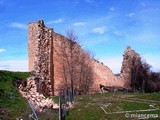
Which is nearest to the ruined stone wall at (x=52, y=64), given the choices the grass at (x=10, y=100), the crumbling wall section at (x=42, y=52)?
the crumbling wall section at (x=42, y=52)

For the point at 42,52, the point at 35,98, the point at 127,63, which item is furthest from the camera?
the point at 127,63

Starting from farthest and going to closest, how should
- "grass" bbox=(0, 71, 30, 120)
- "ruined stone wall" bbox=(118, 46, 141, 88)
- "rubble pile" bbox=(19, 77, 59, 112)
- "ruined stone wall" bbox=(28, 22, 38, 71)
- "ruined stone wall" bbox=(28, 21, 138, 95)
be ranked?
"ruined stone wall" bbox=(118, 46, 141, 88), "ruined stone wall" bbox=(28, 22, 38, 71), "ruined stone wall" bbox=(28, 21, 138, 95), "rubble pile" bbox=(19, 77, 59, 112), "grass" bbox=(0, 71, 30, 120)

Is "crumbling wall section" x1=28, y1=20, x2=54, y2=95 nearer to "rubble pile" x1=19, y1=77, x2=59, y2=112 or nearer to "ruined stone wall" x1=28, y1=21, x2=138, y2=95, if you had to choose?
"ruined stone wall" x1=28, y1=21, x2=138, y2=95

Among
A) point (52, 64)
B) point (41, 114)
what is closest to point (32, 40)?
point (52, 64)

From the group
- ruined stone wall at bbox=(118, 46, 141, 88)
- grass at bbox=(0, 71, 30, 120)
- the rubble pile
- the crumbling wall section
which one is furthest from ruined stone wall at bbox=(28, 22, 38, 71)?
ruined stone wall at bbox=(118, 46, 141, 88)

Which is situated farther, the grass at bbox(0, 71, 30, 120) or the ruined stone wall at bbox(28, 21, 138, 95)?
the ruined stone wall at bbox(28, 21, 138, 95)

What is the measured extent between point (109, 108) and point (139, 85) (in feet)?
71.6

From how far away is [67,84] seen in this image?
3180 cm

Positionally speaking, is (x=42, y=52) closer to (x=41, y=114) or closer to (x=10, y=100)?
(x=10, y=100)

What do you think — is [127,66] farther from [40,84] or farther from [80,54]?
[40,84]

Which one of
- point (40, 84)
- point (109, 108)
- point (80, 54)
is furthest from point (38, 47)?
point (109, 108)

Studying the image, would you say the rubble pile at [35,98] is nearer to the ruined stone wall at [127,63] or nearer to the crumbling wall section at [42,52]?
the crumbling wall section at [42,52]

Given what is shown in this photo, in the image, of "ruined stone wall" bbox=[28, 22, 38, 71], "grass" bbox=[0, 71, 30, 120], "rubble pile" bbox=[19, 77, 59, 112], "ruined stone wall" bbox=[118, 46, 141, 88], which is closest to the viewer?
"grass" bbox=[0, 71, 30, 120]

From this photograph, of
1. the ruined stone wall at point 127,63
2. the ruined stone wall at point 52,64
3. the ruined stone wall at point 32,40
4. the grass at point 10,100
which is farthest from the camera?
the ruined stone wall at point 127,63
